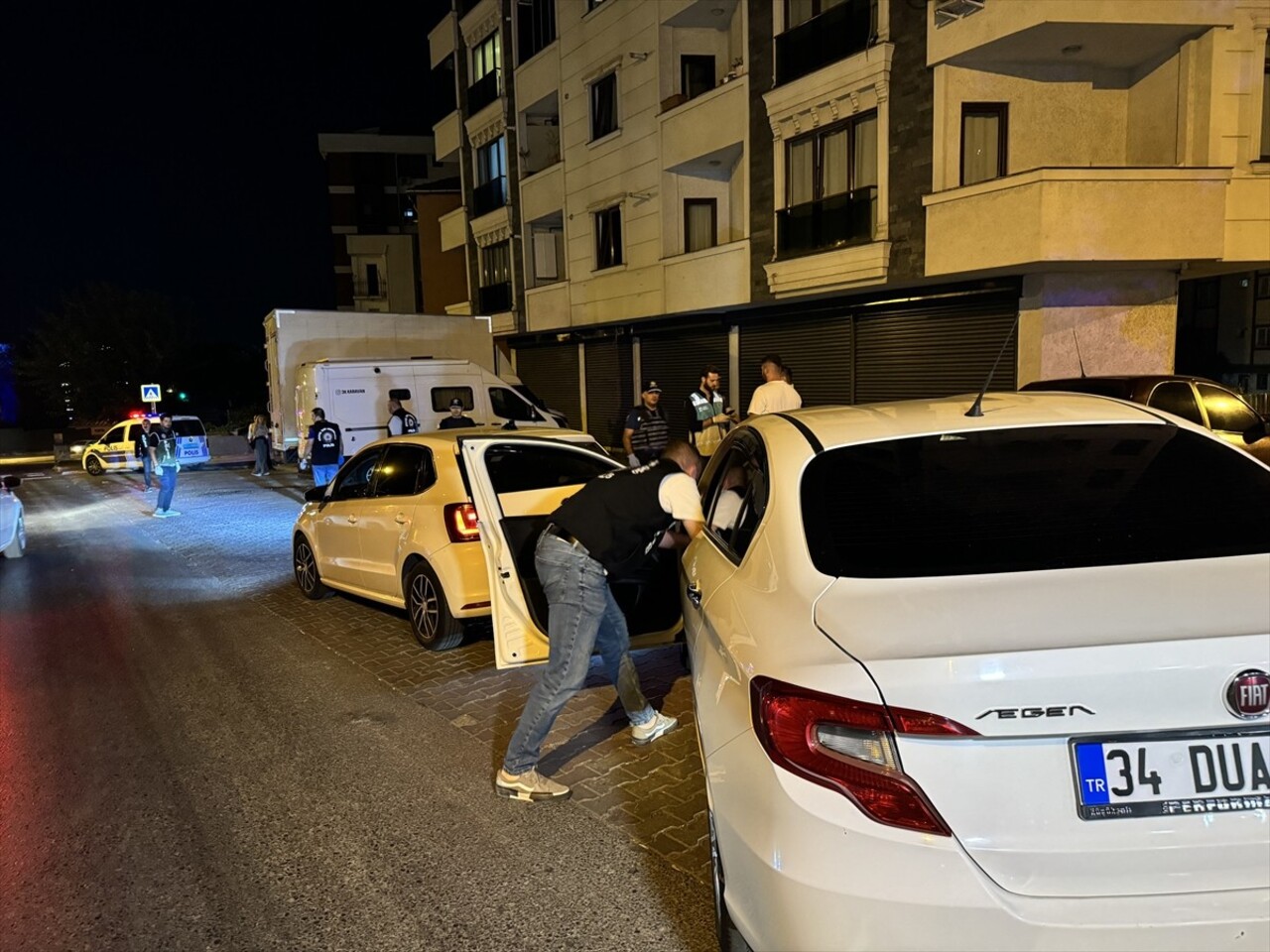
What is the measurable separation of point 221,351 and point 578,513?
6029 cm

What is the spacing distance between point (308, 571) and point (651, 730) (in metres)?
4.92

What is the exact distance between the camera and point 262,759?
4.68 metres

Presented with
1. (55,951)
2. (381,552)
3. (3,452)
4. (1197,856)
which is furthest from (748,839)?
(3,452)

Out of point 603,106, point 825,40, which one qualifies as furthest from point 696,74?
point 825,40

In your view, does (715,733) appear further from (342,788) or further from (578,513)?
(342,788)

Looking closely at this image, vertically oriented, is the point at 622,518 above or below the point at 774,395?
below

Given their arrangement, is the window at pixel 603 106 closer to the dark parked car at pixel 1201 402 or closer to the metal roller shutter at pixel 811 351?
the metal roller shutter at pixel 811 351

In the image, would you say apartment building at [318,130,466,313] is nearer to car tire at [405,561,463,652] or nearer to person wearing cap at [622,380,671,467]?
person wearing cap at [622,380,671,467]

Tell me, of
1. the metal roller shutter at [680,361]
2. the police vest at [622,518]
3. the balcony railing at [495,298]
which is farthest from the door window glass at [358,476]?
the balcony railing at [495,298]

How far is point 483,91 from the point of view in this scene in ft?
87.8

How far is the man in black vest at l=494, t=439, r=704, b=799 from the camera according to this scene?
3.93 m

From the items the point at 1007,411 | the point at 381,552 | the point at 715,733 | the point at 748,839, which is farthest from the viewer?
the point at 381,552

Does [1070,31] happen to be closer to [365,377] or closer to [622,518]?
[622,518]

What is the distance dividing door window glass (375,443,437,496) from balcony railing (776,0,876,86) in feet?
37.3
